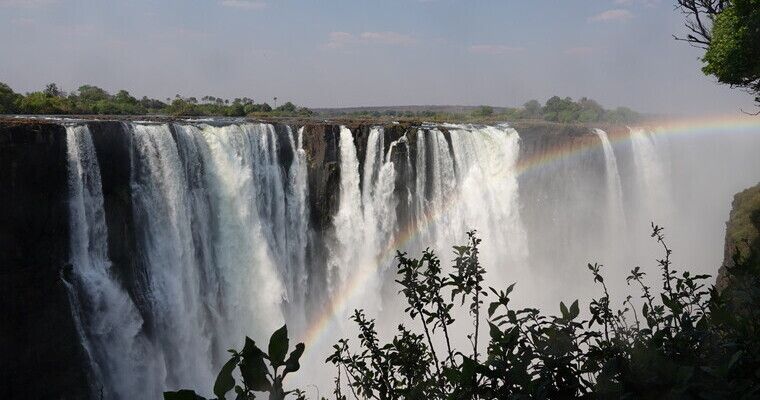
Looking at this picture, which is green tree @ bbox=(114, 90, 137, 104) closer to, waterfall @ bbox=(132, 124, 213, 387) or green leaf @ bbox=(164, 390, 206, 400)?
waterfall @ bbox=(132, 124, 213, 387)

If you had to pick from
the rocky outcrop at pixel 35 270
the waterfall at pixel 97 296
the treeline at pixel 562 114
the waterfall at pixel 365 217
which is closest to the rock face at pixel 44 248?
the rocky outcrop at pixel 35 270

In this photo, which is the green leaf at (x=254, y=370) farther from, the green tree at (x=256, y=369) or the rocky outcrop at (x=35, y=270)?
the rocky outcrop at (x=35, y=270)

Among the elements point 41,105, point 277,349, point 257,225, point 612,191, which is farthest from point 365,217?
point 277,349

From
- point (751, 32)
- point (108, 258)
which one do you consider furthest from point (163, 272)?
point (751, 32)

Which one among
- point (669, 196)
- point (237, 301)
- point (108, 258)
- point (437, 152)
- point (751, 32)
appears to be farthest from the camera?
point (669, 196)

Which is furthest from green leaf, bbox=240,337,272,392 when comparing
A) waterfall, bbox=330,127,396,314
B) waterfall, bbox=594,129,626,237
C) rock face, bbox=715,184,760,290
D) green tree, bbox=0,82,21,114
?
green tree, bbox=0,82,21,114

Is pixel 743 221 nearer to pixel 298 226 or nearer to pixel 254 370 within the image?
pixel 298 226

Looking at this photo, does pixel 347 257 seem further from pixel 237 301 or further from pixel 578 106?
pixel 578 106
